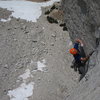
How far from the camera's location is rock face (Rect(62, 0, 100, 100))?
7.24 m

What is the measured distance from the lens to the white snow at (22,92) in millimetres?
10312

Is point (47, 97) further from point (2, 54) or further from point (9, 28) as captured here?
point (9, 28)

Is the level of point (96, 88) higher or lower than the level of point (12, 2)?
higher

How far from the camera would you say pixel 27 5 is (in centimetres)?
1764

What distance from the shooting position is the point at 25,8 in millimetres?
17094

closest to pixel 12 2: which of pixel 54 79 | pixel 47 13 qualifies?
pixel 47 13

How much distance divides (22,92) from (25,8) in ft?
29.4

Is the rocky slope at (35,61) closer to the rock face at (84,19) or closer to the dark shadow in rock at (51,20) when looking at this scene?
the dark shadow in rock at (51,20)

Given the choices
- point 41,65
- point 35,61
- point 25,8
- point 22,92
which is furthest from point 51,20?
point 22,92

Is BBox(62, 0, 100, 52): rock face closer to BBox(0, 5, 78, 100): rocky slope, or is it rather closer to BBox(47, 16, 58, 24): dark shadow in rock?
BBox(0, 5, 78, 100): rocky slope

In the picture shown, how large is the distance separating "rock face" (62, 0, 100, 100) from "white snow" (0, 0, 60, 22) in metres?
4.08

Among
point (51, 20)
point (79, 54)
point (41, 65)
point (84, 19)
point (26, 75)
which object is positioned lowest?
point (26, 75)

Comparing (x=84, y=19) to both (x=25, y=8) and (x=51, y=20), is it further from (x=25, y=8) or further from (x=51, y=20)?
(x=25, y=8)

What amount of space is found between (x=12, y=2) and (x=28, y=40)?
6312 mm
